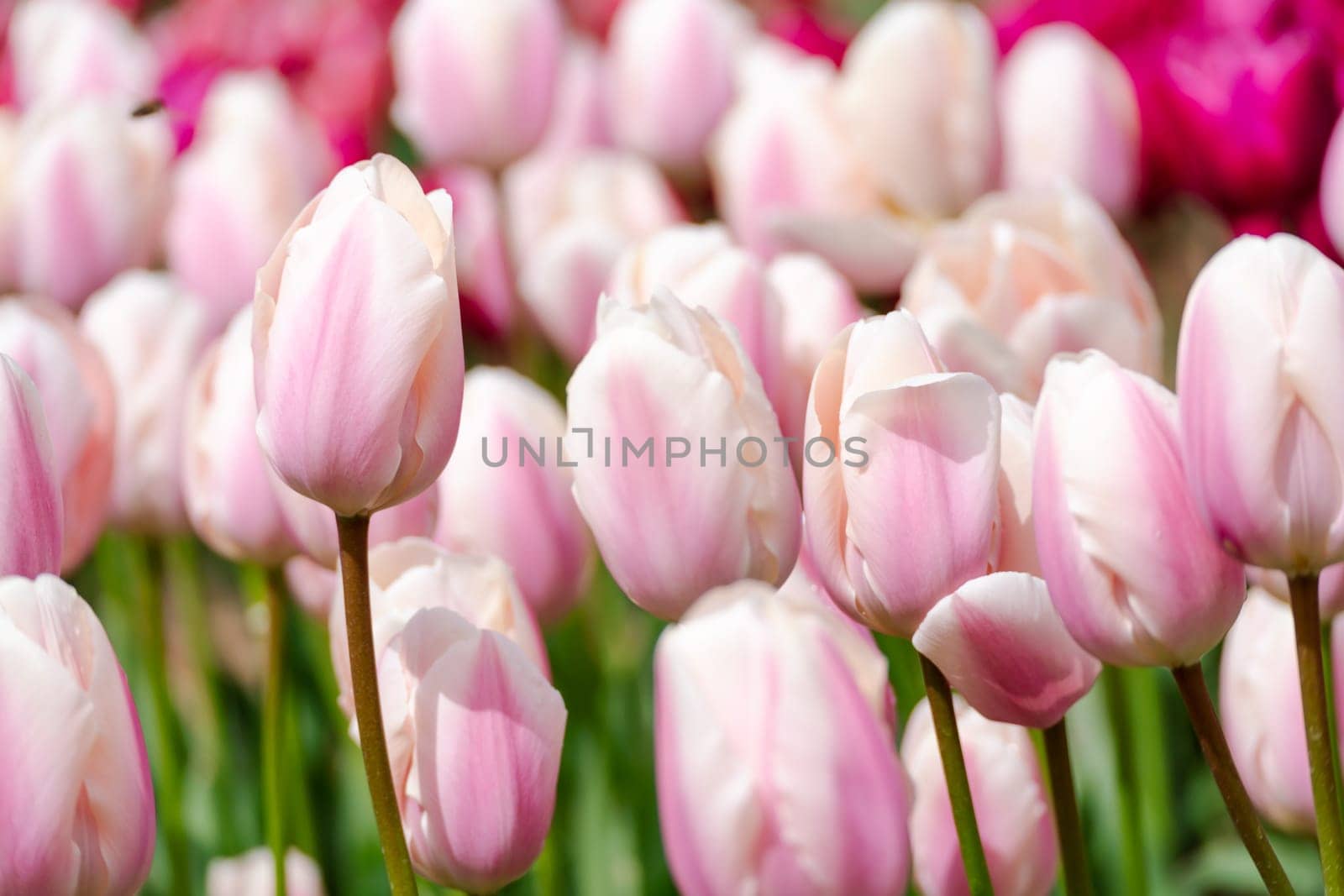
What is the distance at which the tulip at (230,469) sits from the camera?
77cm

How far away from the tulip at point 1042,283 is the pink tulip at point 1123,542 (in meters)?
0.21

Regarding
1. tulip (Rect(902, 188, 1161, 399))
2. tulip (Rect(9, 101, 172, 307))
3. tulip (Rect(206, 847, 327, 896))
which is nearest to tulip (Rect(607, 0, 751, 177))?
tulip (Rect(9, 101, 172, 307))

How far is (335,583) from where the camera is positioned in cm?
84

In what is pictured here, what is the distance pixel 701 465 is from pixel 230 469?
0.35 metres

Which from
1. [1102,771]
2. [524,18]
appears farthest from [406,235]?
[1102,771]

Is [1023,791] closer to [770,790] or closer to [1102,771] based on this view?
[770,790]

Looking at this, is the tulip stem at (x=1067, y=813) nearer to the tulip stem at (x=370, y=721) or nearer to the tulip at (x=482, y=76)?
the tulip stem at (x=370, y=721)

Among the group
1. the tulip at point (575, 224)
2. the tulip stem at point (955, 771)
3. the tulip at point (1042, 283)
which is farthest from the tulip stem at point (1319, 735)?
the tulip at point (575, 224)

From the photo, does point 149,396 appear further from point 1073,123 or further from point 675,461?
point 1073,123

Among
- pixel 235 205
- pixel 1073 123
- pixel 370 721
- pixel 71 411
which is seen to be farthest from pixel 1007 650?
pixel 235 205

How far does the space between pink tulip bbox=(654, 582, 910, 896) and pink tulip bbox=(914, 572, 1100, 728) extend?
57mm

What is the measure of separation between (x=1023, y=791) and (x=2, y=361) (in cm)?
39

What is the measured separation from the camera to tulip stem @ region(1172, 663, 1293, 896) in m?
0.49

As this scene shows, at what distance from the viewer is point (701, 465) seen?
0.53 meters
